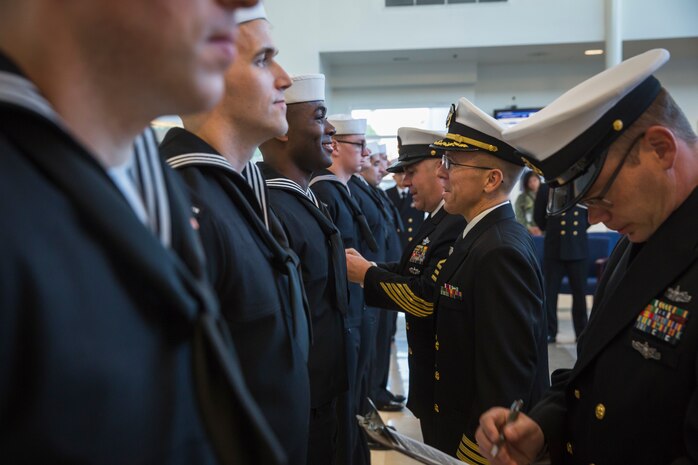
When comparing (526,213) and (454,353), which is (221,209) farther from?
(526,213)

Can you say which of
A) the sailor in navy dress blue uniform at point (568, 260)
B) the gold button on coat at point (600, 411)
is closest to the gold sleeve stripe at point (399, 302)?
the gold button on coat at point (600, 411)

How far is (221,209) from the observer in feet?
4.52

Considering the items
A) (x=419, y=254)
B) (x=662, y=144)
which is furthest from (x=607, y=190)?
(x=419, y=254)

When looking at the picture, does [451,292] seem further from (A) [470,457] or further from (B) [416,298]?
(A) [470,457]

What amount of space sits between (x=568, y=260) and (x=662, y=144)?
5.18 m

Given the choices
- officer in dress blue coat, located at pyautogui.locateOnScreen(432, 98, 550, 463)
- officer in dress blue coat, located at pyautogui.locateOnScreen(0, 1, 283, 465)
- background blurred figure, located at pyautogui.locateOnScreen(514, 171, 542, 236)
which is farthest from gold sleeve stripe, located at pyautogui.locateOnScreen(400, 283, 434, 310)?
background blurred figure, located at pyautogui.locateOnScreen(514, 171, 542, 236)

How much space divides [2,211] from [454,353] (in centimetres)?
172

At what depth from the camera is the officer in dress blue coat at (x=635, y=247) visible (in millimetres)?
1151

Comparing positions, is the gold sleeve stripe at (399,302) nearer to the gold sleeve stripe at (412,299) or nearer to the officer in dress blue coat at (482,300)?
the gold sleeve stripe at (412,299)

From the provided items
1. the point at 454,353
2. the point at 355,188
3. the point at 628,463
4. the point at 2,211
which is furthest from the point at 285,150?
the point at 355,188

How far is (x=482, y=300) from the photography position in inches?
77.4

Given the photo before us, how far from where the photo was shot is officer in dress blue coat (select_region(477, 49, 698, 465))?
3.78ft

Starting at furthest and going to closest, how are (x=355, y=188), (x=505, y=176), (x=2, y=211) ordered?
(x=355, y=188)
(x=505, y=176)
(x=2, y=211)

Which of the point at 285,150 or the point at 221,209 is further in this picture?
the point at 285,150
